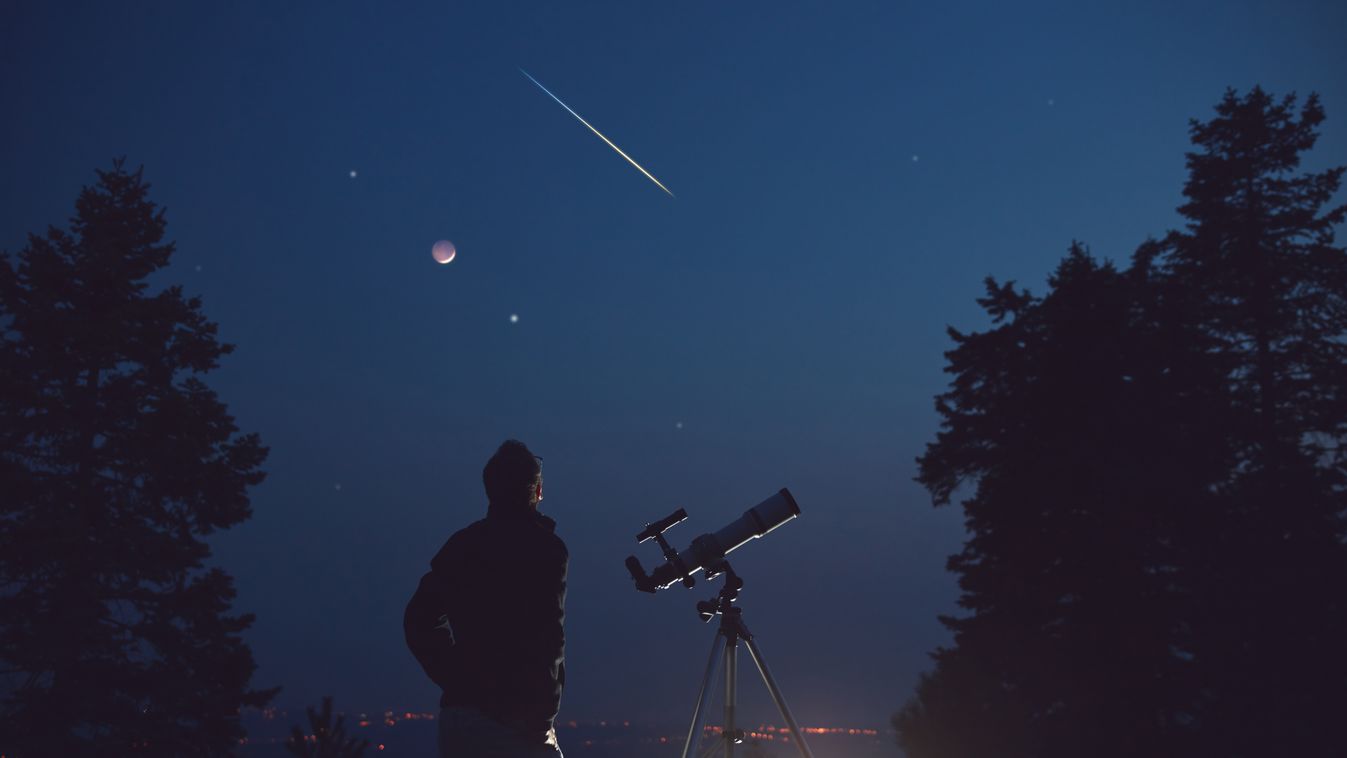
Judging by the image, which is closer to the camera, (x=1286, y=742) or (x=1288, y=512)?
(x=1286, y=742)

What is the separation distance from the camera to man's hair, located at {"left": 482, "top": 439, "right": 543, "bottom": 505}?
3424 millimetres

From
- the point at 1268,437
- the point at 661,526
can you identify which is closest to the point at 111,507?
the point at 661,526

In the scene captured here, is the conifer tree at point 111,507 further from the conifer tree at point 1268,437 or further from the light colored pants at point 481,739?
the conifer tree at point 1268,437

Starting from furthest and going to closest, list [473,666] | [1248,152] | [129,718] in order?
[1248,152], [129,718], [473,666]

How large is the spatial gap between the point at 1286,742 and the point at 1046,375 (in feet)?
31.8

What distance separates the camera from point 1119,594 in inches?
776

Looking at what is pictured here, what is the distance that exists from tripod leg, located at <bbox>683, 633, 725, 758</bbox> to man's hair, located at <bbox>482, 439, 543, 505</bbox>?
2158 mm

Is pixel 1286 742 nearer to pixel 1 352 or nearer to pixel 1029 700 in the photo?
pixel 1029 700

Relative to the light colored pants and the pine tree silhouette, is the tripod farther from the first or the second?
the pine tree silhouette

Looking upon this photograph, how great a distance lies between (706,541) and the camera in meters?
5.21

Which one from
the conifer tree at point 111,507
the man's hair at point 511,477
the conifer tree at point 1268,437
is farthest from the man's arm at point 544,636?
the conifer tree at point 1268,437

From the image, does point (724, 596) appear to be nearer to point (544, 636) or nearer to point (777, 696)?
point (777, 696)

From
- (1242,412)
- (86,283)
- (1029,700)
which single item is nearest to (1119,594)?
(1029,700)

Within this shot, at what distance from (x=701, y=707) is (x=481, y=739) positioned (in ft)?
7.13
